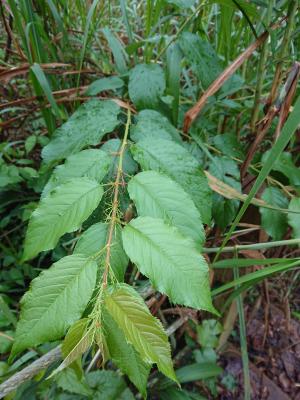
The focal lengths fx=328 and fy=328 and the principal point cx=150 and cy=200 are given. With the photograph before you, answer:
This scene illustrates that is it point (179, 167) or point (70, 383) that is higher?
point (179, 167)

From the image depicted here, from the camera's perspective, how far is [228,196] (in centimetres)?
65

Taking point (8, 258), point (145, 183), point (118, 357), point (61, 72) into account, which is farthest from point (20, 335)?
point (8, 258)

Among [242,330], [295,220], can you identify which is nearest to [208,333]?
[242,330]

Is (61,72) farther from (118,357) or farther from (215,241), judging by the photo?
(118,357)

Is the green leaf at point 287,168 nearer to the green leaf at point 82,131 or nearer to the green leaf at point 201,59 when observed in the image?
the green leaf at point 201,59

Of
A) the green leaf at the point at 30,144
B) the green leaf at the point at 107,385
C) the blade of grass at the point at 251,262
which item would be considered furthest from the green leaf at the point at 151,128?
the green leaf at the point at 107,385

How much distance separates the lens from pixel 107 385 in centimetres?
90

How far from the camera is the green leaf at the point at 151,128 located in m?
0.58

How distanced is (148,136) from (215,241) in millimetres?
372

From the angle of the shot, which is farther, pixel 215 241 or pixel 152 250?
pixel 215 241

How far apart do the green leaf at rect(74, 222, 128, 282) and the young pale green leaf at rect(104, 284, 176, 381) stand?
0.22 ft

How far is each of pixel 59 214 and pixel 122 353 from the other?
0.18 metres

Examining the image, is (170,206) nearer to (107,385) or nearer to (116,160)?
(116,160)

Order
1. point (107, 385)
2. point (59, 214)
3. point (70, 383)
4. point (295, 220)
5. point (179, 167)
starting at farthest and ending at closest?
point (107, 385) < point (70, 383) < point (295, 220) < point (179, 167) < point (59, 214)
